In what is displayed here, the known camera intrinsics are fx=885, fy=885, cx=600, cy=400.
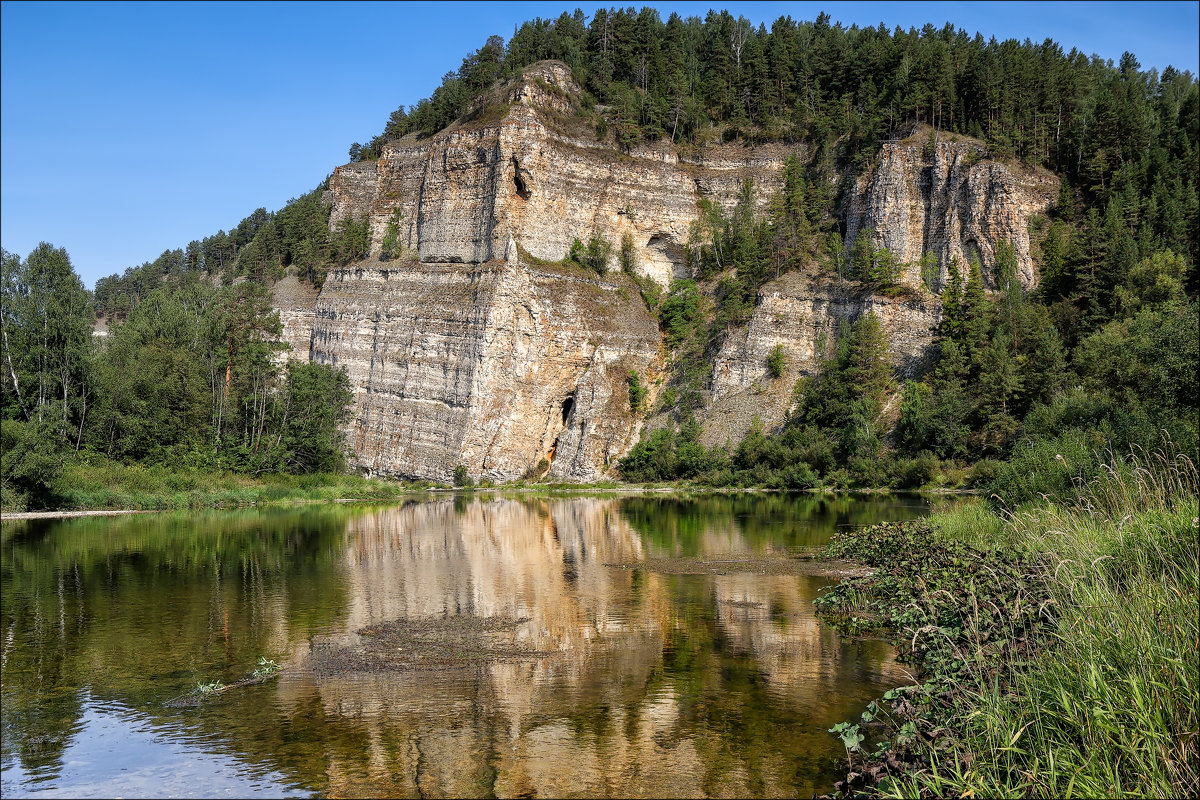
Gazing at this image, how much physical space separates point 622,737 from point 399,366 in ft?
239

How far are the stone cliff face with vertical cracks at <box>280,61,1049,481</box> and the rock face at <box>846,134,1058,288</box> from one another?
0.18m

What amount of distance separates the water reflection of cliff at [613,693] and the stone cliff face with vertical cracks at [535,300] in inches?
2142

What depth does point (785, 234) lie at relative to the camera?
84.9m

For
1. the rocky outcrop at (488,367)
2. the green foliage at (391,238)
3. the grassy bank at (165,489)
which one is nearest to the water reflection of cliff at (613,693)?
the grassy bank at (165,489)

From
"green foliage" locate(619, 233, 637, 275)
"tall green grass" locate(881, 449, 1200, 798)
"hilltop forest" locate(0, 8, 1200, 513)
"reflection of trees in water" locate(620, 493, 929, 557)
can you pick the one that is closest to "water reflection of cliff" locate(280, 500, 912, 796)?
"tall green grass" locate(881, 449, 1200, 798)

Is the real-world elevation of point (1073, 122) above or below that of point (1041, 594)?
above

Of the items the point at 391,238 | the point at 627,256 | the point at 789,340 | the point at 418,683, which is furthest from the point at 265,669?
the point at 627,256

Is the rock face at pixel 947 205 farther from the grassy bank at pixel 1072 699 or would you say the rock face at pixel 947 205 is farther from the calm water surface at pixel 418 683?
the grassy bank at pixel 1072 699

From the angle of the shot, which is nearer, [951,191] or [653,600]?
[653,600]

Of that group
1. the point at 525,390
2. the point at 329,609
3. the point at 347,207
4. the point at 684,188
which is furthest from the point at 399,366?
the point at 329,609

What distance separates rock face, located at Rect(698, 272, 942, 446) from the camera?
246ft

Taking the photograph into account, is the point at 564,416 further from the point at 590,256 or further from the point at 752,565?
the point at 752,565

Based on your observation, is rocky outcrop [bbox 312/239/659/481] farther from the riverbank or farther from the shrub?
the riverbank

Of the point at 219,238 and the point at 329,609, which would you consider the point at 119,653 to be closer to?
the point at 329,609
